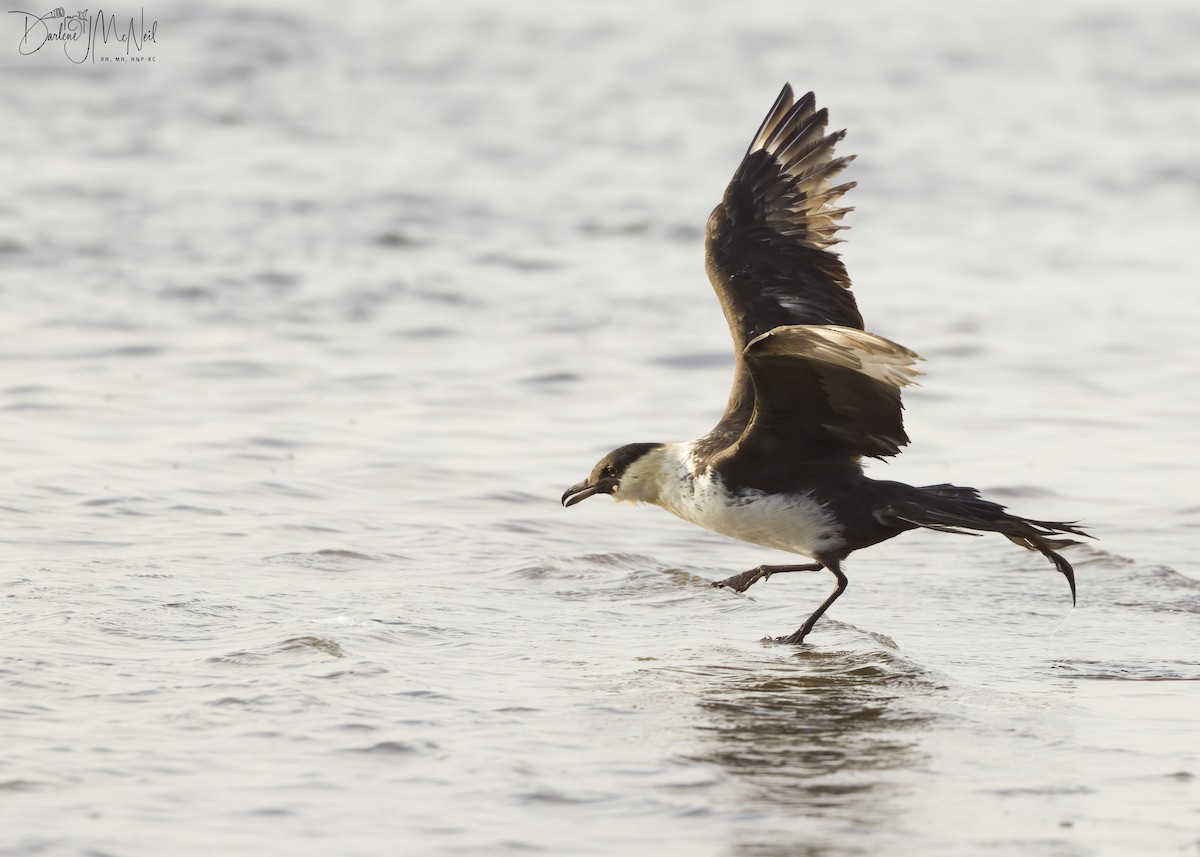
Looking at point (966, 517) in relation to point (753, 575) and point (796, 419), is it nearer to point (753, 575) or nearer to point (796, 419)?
point (796, 419)

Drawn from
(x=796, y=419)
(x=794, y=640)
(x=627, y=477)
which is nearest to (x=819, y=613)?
(x=794, y=640)

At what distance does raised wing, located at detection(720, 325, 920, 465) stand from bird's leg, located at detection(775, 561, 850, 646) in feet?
1.36

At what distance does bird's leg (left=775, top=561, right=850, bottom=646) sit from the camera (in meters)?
6.41

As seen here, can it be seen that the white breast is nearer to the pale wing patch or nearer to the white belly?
the white belly

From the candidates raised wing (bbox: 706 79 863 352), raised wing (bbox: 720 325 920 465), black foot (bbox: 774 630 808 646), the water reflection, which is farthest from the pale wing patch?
raised wing (bbox: 706 79 863 352)

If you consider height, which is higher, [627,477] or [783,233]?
[783,233]

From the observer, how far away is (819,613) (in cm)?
651

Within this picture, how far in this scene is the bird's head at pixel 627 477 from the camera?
6938 millimetres

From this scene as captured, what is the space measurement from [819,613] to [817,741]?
134 cm

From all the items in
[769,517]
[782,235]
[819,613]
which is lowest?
[819,613]

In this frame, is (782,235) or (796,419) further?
(782,235)

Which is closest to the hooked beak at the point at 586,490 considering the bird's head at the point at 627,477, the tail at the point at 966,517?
the bird's head at the point at 627,477

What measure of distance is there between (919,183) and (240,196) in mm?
6505

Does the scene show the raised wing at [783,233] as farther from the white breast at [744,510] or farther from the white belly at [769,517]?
the white belly at [769,517]
